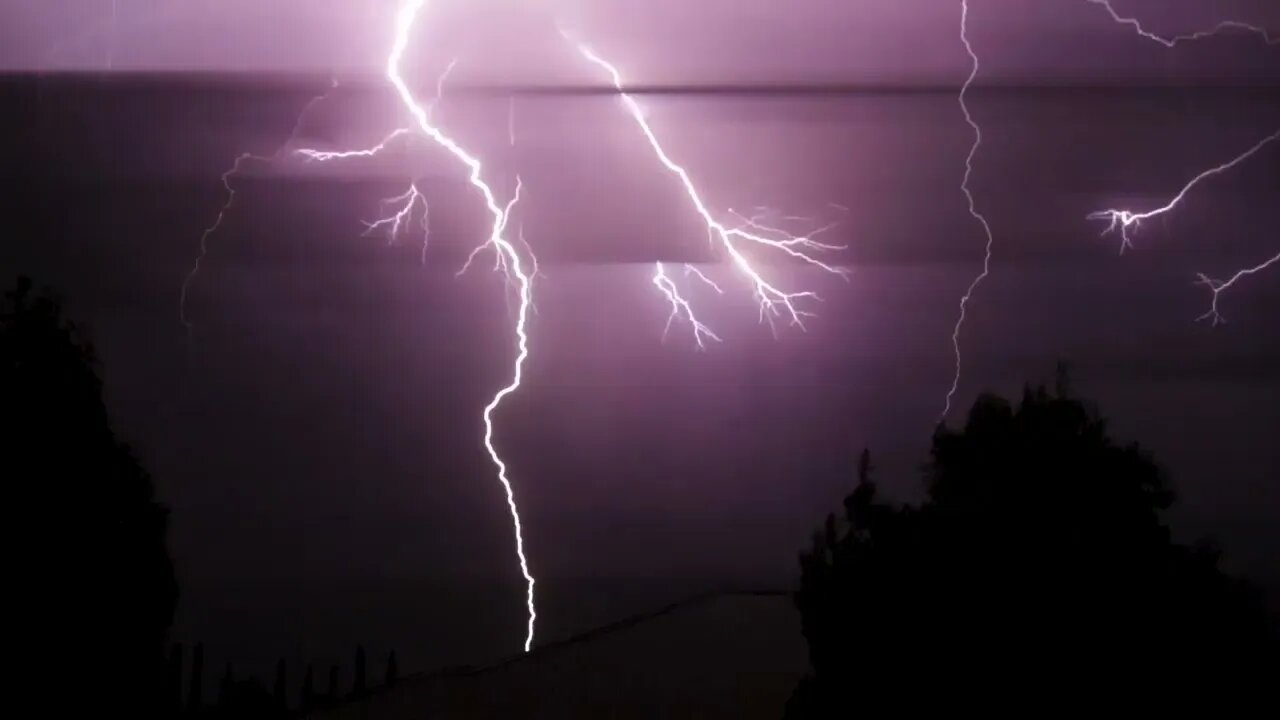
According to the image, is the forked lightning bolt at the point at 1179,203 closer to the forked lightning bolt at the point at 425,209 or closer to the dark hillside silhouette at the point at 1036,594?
the dark hillside silhouette at the point at 1036,594

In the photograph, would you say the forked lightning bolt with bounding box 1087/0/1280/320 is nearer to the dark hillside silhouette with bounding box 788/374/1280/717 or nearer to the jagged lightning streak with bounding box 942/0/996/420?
the jagged lightning streak with bounding box 942/0/996/420

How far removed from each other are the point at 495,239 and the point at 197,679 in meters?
2.27

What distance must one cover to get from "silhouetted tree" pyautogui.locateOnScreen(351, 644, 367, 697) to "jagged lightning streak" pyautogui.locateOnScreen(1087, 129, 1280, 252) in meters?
3.66

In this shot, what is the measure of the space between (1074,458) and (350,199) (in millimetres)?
3245

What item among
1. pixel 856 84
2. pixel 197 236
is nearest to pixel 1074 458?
pixel 856 84

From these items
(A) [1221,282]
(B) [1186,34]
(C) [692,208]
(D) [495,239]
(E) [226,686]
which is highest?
(B) [1186,34]

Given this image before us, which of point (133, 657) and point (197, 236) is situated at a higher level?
point (197, 236)

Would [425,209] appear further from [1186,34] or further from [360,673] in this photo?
[1186,34]

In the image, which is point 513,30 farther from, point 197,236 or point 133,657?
point 133,657

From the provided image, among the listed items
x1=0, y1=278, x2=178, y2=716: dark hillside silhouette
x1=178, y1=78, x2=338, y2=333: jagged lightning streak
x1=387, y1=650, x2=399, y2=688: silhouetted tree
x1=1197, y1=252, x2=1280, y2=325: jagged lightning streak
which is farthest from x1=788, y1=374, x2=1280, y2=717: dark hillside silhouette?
x1=178, y1=78, x2=338, y2=333: jagged lightning streak

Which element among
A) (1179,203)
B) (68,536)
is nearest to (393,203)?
(68,536)

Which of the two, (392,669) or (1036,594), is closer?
(1036,594)

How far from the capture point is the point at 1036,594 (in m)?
2.47

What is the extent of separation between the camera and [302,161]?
4707 millimetres
